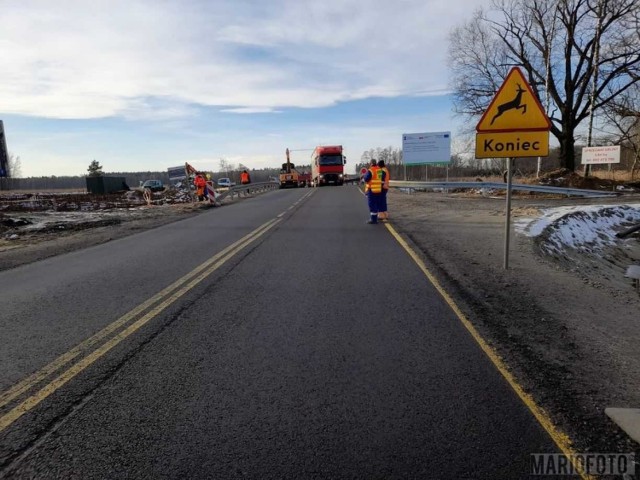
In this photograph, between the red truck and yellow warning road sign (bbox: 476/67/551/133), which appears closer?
yellow warning road sign (bbox: 476/67/551/133)

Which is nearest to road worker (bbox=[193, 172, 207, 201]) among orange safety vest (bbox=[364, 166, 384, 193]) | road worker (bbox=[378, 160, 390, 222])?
road worker (bbox=[378, 160, 390, 222])

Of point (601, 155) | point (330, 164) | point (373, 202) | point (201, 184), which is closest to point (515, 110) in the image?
point (373, 202)

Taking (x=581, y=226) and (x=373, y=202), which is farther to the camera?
(x=373, y=202)

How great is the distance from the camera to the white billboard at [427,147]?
3869 cm

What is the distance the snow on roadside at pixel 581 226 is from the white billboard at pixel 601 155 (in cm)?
1066

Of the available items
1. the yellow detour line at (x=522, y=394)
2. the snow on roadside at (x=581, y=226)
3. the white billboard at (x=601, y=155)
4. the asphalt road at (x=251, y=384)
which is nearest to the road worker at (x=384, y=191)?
the snow on roadside at (x=581, y=226)

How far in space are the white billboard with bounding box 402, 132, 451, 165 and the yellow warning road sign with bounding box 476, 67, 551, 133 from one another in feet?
106

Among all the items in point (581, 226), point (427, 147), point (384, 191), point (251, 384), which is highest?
point (427, 147)

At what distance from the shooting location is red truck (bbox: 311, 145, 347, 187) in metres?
43.6

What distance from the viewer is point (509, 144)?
7258mm

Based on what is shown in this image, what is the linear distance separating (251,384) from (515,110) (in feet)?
19.2

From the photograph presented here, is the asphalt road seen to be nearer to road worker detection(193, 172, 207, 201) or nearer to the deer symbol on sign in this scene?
the deer symbol on sign

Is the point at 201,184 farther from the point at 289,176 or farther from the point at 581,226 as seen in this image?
the point at 289,176

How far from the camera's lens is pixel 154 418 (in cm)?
323
